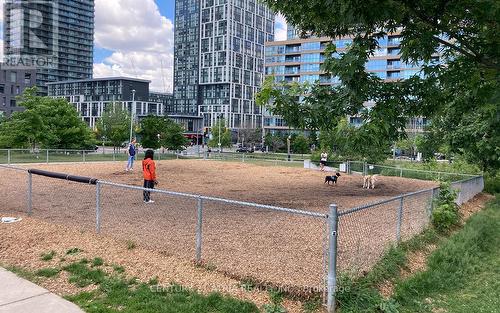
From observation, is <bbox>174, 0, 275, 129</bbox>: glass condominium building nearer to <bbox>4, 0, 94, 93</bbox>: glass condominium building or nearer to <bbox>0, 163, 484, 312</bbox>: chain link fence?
<bbox>4, 0, 94, 93</bbox>: glass condominium building

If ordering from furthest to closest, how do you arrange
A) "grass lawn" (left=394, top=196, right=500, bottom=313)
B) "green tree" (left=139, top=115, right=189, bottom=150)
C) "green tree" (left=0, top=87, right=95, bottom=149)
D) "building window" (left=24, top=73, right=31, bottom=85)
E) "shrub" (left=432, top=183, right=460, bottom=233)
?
1. "building window" (left=24, top=73, right=31, bottom=85)
2. "green tree" (left=139, top=115, right=189, bottom=150)
3. "green tree" (left=0, top=87, right=95, bottom=149)
4. "shrub" (left=432, top=183, right=460, bottom=233)
5. "grass lawn" (left=394, top=196, right=500, bottom=313)

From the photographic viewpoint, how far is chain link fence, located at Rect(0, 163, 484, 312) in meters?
6.26

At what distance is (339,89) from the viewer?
797 centimetres

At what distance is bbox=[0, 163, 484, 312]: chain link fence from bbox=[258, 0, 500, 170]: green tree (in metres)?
1.78

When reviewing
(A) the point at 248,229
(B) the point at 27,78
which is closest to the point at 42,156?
(A) the point at 248,229

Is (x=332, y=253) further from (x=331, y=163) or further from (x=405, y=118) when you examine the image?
(x=331, y=163)

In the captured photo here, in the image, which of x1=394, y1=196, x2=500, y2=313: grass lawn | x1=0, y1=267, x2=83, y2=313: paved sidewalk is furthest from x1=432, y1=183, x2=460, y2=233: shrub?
x1=0, y1=267, x2=83, y2=313: paved sidewalk

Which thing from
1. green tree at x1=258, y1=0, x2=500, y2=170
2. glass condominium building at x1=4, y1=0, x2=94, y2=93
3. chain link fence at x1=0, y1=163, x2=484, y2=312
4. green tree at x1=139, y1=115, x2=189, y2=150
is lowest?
chain link fence at x1=0, y1=163, x2=484, y2=312

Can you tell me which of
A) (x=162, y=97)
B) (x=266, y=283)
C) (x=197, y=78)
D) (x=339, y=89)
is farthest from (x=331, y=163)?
(x=162, y=97)

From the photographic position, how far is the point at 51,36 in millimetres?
73562

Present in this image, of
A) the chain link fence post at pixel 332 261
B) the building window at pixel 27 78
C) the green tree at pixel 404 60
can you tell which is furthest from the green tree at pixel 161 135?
the building window at pixel 27 78

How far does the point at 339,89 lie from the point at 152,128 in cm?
4035

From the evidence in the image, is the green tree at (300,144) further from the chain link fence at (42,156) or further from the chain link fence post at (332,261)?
the chain link fence post at (332,261)

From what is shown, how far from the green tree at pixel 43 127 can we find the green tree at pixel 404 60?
31395mm
